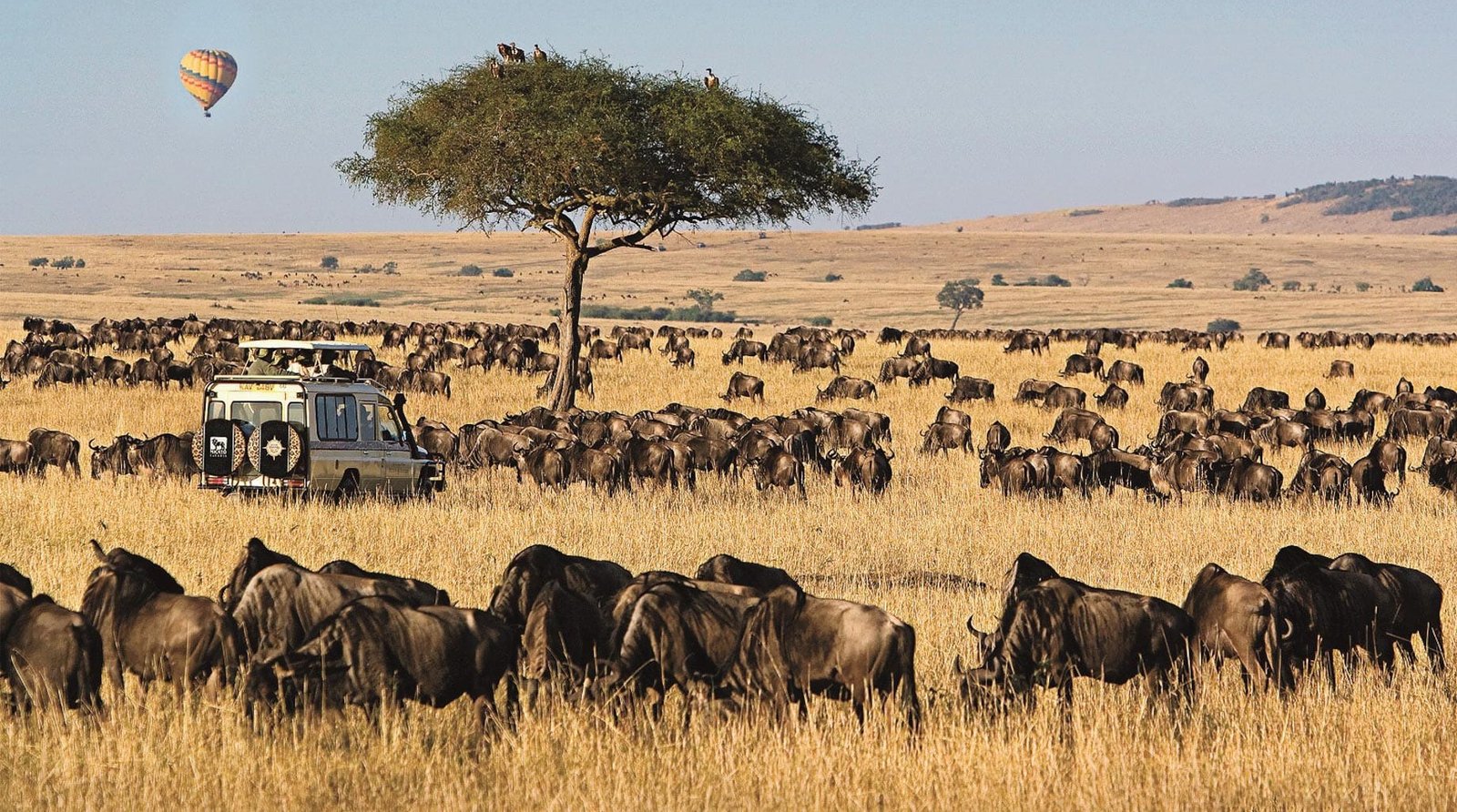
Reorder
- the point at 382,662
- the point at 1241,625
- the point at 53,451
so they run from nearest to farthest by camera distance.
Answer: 1. the point at 382,662
2. the point at 1241,625
3. the point at 53,451

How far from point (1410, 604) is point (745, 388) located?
24.8 metres

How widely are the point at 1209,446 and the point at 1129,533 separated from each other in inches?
257

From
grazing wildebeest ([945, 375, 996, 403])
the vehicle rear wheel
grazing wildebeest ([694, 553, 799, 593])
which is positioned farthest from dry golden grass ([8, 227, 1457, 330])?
grazing wildebeest ([694, 553, 799, 593])

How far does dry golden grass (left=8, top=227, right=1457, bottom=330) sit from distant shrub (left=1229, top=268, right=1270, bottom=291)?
7.24 ft

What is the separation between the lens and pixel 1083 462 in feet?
64.2

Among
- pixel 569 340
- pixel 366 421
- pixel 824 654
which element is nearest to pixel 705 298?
pixel 569 340

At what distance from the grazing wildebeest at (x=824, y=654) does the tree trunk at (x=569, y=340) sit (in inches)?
901

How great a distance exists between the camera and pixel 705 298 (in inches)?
4264

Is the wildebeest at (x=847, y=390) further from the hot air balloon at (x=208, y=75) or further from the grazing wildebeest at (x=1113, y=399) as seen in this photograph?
the hot air balloon at (x=208, y=75)

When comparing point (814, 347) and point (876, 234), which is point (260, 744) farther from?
point (876, 234)

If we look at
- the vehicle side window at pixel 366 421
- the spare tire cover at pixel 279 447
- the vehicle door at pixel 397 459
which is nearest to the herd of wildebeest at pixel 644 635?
the spare tire cover at pixel 279 447

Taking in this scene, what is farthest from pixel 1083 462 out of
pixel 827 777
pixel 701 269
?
pixel 701 269

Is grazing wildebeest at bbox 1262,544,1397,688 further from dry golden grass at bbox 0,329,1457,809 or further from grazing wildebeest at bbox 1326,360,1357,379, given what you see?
grazing wildebeest at bbox 1326,360,1357,379

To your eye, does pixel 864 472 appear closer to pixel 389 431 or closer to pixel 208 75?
pixel 389 431
